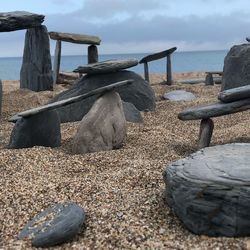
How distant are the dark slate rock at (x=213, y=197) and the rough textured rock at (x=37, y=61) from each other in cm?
1011

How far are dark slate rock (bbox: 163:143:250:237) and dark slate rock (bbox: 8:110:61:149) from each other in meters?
3.15

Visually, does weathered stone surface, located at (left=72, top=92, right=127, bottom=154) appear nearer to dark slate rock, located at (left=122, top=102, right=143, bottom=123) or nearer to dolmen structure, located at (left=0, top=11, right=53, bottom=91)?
dark slate rock, located at (left=122, top=102, right=143, bottom=123)

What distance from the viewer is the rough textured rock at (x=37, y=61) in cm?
1329

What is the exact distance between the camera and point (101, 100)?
6801 millimetres

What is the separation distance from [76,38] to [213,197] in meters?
11.1

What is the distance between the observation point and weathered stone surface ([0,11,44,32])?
9953 millimetres

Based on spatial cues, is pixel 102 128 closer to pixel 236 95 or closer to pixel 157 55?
pixel 236 95

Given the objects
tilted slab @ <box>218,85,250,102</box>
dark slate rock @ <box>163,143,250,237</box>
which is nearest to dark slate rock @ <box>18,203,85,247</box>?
dark slate rock @ <box>163,143,250,237</box>

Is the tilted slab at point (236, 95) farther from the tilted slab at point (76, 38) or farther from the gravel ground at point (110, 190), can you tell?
the tilted slab at point (76, 38)

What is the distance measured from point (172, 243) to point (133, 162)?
197cm

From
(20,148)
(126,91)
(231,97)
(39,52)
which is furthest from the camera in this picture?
(39,52)

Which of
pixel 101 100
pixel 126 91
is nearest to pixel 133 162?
pixel 101 100

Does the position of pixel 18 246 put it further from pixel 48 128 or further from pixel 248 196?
pixel 48 128

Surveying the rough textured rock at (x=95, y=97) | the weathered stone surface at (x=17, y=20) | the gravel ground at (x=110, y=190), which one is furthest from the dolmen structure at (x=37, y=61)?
the gravel ground at (x=110, y=190)
